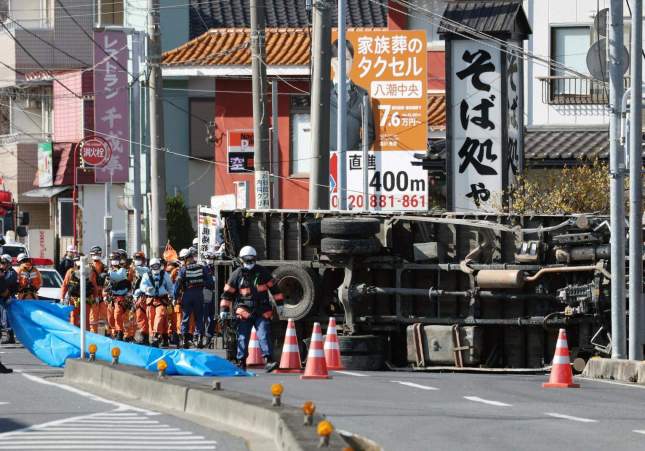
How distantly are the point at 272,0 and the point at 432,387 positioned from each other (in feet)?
124

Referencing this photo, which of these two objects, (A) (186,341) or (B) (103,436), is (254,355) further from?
(B) (103,436)

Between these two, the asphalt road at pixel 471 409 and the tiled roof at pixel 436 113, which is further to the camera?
the tiled roof at pixel 436 113

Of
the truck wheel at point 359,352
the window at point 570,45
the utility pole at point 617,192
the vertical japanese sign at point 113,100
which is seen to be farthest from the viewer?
the vertical japanese sign at point 113,100

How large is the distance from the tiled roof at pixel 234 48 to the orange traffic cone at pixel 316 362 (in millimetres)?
28922

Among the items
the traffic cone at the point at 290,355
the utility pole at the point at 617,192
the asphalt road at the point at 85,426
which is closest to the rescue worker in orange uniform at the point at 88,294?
the traffic cone at the point at 290,355

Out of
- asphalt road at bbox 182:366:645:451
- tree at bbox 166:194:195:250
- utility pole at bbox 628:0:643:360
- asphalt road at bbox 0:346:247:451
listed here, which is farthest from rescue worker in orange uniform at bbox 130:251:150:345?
tree at bbox 166:194:195:250

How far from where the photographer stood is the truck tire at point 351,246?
23562 mm

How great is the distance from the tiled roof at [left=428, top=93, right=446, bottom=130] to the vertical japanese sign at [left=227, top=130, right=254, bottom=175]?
6.56 m

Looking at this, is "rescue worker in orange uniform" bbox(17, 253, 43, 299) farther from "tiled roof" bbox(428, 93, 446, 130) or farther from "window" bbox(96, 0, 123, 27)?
"window" bbox(96, 0, 123, 27)

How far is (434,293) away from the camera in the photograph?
23859 millimetres

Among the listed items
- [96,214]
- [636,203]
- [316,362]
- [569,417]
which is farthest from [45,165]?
[569,417]

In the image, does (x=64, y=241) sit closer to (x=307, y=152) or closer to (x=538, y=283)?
(x=307, y=152)

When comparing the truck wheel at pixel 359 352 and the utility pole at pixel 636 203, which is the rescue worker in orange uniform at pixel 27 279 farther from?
the utility pole at pixel 636 203

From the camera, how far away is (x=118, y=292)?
30.8m
